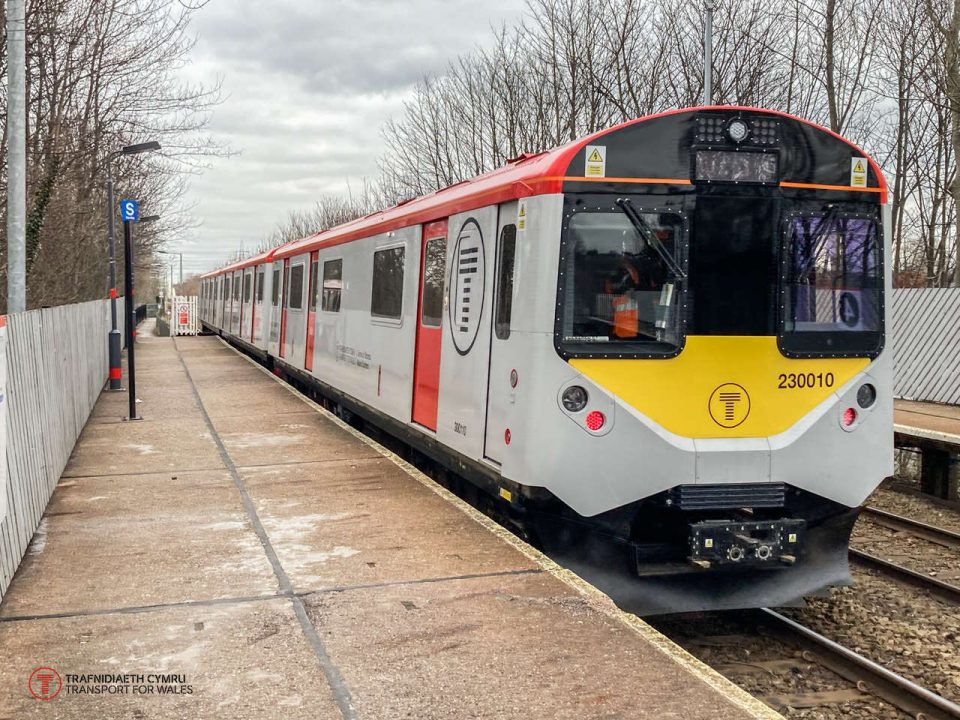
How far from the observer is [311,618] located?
17.6 ft

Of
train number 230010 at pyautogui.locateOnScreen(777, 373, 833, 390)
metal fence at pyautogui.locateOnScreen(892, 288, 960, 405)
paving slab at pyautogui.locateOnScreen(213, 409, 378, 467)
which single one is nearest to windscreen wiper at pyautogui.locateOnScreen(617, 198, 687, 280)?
train number 230010 at pyautogui.locateOnScreen(777, 373, 833, 390)

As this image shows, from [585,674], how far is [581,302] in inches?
97.4

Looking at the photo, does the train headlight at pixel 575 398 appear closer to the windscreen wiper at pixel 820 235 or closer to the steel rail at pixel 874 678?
the windscreen wiper at pixel 820 235

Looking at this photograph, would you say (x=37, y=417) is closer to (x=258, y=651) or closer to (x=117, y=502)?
(x=117, y=502)

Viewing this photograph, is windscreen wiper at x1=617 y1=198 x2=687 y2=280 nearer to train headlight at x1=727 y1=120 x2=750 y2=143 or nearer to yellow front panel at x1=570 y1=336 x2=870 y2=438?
yellow front panel at x1=570 y1=336 x2=870 y2=438

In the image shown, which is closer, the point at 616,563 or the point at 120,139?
the point at 616,563

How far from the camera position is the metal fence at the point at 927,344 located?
17094 mm

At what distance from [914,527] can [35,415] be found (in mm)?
8103

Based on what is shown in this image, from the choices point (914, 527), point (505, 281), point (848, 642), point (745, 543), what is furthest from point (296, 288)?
point (745, 543)

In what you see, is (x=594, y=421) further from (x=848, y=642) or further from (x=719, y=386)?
(x=848, y=642)

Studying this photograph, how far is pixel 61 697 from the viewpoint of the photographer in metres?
4.38

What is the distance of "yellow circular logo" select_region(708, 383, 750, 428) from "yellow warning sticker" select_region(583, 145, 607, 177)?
60.1 inches

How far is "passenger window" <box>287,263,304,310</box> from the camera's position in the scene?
17.6 m

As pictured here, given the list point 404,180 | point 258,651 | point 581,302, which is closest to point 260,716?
point 258,651
